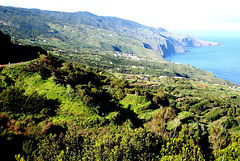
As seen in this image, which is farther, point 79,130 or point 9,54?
point 9,54

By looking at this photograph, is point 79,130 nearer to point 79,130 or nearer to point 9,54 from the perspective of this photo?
point 79,130

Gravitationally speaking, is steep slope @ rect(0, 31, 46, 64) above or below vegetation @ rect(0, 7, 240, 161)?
above

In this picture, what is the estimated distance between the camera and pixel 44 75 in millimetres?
33906

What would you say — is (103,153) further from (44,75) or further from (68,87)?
(44,75)

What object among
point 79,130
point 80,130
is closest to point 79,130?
point 79,130

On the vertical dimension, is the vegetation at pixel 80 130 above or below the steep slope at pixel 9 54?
below

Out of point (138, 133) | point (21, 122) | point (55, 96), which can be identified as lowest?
point (21, 122)

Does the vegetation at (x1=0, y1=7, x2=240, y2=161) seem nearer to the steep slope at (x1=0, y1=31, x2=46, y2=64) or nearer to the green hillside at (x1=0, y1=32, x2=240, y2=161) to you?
the green hillside at (x1=0, y1=32, x2=240, y2=161)

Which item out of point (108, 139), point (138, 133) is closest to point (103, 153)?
point (108, 139)

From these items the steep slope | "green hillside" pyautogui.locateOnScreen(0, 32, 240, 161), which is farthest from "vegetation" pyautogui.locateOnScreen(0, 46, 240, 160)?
the steep slope

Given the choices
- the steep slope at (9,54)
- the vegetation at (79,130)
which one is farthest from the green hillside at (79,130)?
the steep slope at (9,54)

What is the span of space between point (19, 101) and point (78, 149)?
1571 cm

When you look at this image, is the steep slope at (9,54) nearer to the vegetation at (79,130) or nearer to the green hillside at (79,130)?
the vegetation at (79,130)

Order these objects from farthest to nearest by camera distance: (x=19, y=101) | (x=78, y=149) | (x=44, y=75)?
1. (x=44, y=75)
2. (x=19, y=101)
3. (x=78, y=149)
